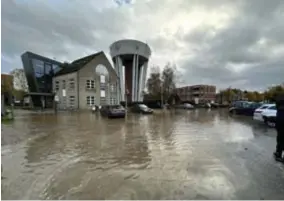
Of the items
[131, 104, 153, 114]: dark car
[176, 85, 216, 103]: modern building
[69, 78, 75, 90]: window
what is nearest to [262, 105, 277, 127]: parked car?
[131, 104, 153, 114]: dark car

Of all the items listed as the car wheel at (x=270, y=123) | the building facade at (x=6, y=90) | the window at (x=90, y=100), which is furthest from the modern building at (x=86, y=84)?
the car wheel at (x=270, y=123)

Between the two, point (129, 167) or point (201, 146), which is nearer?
point (129, 167)

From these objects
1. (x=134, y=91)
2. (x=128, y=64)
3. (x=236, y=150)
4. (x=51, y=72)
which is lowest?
(x=236, y=150)

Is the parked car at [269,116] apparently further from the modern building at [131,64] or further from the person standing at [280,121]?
the modern building at [131,64]

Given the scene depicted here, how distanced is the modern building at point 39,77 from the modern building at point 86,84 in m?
2.53

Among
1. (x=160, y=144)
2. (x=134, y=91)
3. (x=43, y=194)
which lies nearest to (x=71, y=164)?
(x=43, y=194)

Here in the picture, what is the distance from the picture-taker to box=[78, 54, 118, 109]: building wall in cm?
4028

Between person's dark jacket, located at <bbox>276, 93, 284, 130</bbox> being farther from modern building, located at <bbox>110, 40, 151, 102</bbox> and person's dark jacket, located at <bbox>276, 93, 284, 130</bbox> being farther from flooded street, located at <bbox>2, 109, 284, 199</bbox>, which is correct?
modern building, located at <bbox>110, 40, 151, 102</bbox>

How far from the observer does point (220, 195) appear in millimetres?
3855

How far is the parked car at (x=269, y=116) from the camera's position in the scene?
584 inches

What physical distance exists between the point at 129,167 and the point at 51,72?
48126 millimetres

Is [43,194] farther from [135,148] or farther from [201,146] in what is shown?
[201,146]

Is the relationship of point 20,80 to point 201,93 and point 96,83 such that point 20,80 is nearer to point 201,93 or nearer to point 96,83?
point 96,83

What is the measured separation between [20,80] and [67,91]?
2013 centimetres
